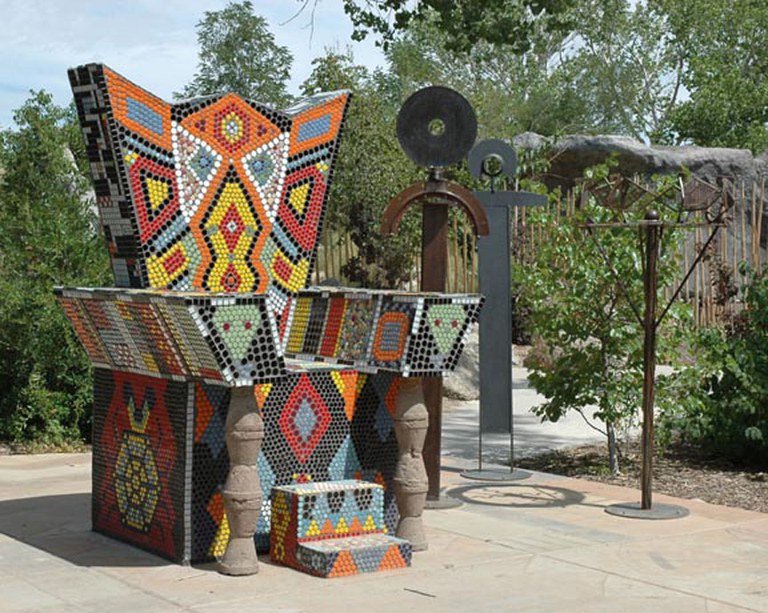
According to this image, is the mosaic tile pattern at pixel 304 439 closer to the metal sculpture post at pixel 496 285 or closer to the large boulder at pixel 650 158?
the metal sculpture post at pixel 496 285

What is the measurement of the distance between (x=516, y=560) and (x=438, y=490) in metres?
1.45

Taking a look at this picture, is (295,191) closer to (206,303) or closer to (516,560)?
(206,303)

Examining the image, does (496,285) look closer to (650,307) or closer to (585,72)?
(650,307)

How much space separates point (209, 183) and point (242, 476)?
1629 mm

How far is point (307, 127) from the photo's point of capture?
22.7ft

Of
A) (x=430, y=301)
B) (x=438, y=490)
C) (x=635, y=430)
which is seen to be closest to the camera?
(x=430, y=301)

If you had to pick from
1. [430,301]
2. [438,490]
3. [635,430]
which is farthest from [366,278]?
[430,301]

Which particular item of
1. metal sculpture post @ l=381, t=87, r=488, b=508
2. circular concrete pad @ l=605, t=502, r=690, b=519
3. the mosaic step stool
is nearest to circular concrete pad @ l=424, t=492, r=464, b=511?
metal sculpture post @ l=381, t=87, r=488, b=508

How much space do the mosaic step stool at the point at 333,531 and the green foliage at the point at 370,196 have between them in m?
9.77

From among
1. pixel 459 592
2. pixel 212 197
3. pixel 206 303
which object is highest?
pixel 212 197

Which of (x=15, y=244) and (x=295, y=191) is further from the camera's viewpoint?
(x=15, y=244)

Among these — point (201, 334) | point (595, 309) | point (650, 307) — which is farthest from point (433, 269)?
point (201, 334)

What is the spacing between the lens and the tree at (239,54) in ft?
111

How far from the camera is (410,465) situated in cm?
633
